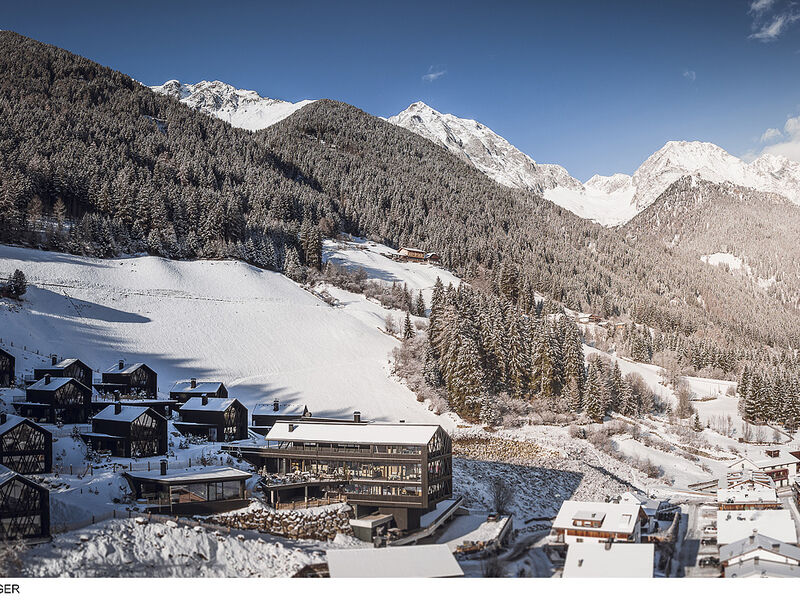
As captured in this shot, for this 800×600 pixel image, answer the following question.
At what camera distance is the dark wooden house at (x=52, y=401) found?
26.3 meters

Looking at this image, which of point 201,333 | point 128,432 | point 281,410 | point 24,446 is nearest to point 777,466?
point 281,410

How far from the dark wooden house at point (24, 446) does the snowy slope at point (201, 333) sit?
990cm

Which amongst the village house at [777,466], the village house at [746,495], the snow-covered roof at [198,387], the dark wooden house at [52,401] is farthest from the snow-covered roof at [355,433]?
the village house at [777,466]

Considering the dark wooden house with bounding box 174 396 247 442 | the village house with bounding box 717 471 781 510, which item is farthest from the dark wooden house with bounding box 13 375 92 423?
the village house with bounding box 717 471 781 510

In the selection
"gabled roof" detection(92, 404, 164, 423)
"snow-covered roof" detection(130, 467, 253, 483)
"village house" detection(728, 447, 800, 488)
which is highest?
"gabled roof" detection(92, 404, 164, 423)

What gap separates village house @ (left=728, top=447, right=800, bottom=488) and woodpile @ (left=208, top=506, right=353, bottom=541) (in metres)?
19.8

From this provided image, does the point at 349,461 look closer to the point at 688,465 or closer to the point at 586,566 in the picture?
the point at 586,566

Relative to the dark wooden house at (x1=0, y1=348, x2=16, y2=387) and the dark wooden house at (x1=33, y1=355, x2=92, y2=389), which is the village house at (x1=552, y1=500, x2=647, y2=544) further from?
the dark wooden house at (x1=0, y1=348, x2=16, y2=387)

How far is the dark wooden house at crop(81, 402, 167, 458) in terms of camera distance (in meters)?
24.3

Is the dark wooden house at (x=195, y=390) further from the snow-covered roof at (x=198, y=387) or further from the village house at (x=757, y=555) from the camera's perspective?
the village house at (x=757, y=555)

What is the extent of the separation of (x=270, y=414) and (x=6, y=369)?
35.9 feet

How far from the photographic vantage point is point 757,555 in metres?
15.9

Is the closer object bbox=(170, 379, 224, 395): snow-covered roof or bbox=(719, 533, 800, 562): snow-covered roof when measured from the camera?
bbox=(719, 533, 800, 562): snow-covered roof

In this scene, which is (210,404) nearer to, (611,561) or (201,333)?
Result: (201,333)
